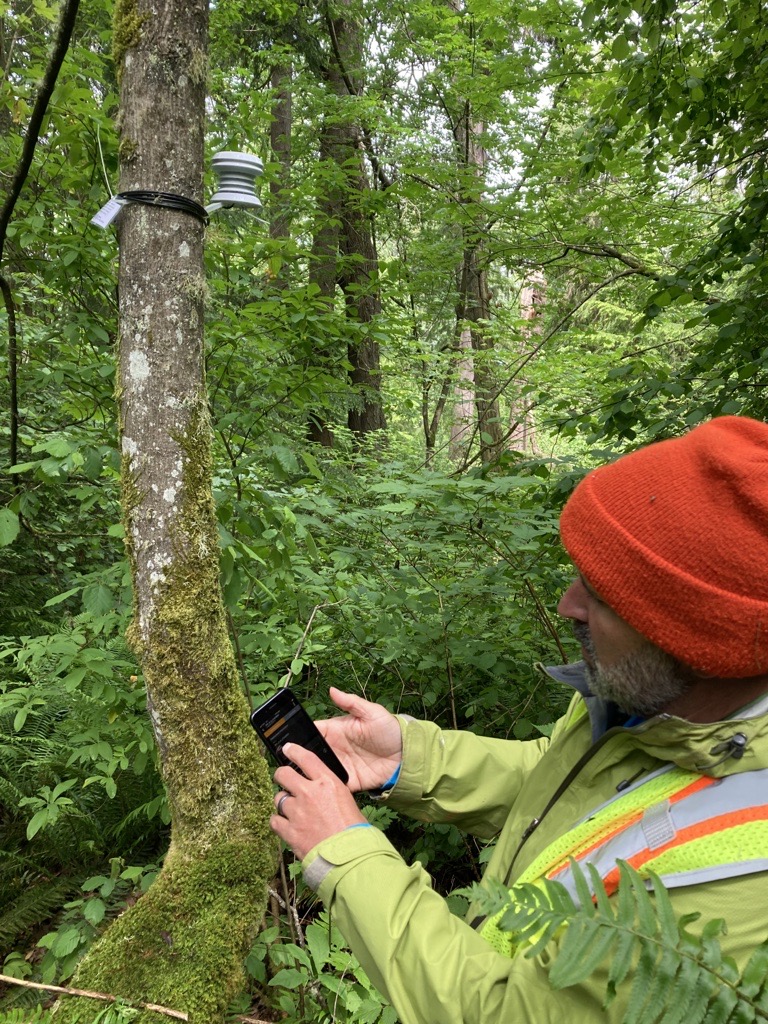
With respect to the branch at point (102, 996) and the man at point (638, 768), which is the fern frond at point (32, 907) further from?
the man at point (638, 768)

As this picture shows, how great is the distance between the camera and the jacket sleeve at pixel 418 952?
98cm

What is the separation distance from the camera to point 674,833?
38.4 inches

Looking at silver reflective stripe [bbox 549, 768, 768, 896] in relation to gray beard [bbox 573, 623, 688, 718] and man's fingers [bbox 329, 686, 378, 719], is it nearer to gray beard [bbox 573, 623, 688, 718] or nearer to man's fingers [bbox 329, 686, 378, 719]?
gray beard [bbox 573, 623, 688, 718]

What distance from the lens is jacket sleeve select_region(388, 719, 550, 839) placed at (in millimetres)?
1700

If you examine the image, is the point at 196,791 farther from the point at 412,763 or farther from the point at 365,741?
the point at 412,763

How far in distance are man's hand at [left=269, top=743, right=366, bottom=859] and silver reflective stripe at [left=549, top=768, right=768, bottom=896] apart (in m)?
0.56

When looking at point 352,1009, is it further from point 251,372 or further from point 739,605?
point 251,372

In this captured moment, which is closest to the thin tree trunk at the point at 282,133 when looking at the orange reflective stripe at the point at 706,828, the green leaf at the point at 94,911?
the green leaf at the point at 94,911

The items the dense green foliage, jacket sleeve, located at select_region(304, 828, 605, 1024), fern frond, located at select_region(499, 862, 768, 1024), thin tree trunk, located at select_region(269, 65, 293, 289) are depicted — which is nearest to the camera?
fern frond, located at select_region(499, 862, 768, 1024)

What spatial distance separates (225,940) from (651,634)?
1.44 meters

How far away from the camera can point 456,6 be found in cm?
958

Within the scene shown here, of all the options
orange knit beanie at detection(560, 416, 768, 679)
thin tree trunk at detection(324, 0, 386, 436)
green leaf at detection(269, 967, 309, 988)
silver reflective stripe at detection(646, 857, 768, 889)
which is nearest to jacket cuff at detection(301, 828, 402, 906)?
silver reflective stripe at detection(646, 857, 768, 889)

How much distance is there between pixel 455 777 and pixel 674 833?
0.81 metres

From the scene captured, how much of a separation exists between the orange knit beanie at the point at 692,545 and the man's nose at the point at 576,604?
0.15 m
